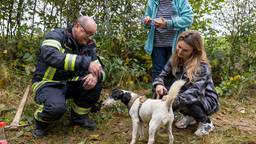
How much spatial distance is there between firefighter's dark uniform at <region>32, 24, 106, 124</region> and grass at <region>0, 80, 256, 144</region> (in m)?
0.26

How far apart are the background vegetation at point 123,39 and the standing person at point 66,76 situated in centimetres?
133

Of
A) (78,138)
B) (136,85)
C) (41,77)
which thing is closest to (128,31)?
(136,85)

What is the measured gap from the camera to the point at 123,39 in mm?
4184

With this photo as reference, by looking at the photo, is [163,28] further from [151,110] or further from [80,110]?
[80,110]

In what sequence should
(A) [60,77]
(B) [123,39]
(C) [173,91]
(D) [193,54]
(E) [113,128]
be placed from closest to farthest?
1. (C) [173,91]
2. (D) [193,54]
3. (A) [60,77]
4. (E) [113,128]
5. (B) [123,39]

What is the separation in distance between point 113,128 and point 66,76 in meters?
1.04

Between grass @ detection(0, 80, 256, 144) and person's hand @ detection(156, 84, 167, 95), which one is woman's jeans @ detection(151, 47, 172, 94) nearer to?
person's hand @ detection(156, 84, 167, 95)

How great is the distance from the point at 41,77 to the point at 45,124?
62 cm

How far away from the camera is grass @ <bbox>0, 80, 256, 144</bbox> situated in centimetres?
251

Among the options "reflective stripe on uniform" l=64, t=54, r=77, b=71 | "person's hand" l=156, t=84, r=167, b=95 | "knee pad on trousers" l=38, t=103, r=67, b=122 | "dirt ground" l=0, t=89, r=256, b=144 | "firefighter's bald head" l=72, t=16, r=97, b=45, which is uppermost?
"firefighter's bald head" l=72, t=16, r=97, b=45

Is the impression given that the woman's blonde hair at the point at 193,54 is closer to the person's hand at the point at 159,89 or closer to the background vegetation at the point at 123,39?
the person's hand at the point at 159,89

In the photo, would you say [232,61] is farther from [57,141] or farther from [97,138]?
[57,141]

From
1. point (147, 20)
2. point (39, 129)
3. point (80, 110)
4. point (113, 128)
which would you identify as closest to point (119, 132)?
point (113, 128)

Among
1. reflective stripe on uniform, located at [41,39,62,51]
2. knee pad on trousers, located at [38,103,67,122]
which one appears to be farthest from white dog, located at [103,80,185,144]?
reflective stripe on uniform, located at [41,39,62,51]
